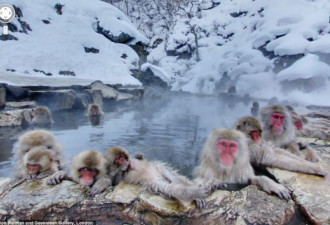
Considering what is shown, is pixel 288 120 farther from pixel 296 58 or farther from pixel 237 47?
pixel 237 47

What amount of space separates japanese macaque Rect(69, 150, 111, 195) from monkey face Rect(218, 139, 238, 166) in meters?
0.90

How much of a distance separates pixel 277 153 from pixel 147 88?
12800 millimetres

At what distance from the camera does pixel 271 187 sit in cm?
220

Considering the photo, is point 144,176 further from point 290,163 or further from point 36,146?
point 290,163

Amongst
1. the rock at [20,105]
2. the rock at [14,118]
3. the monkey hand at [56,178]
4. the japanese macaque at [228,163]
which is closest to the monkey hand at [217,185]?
the japanese macaque at [228,163]

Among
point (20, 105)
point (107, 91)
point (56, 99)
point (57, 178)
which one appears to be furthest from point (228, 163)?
point (107, 91)

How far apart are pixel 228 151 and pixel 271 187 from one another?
0.39m

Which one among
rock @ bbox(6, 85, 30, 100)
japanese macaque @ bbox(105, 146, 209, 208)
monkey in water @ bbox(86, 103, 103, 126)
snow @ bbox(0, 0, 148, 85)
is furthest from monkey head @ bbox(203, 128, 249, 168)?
snow @ bbox(0, 0, 148, 85)

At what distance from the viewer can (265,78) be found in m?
16.9

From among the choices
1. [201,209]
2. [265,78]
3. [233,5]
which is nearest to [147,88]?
[265,78]

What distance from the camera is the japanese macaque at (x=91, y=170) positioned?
2.33m

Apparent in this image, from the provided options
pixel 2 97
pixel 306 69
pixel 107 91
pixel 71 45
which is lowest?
pixel 2 97

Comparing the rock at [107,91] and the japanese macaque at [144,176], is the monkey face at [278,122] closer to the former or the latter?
the japanese macaque at [144,176]

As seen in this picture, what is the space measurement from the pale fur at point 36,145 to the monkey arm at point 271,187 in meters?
1.78
